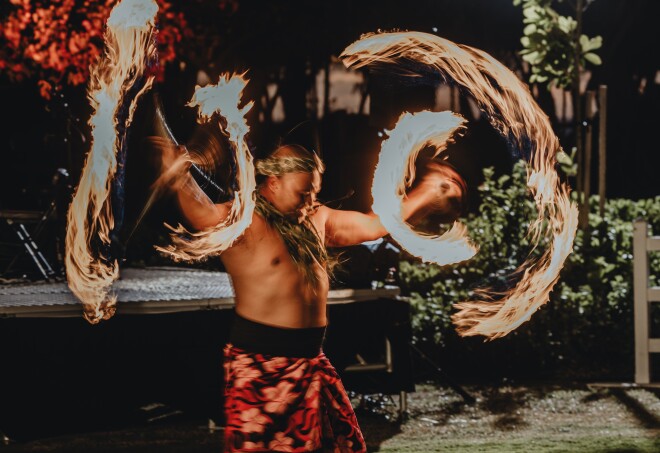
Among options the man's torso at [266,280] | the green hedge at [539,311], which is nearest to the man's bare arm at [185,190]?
the man's torso at [266,280]

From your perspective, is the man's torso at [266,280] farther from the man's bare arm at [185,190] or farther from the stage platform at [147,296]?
the stage platform at [147,296]

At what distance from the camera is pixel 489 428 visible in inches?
277

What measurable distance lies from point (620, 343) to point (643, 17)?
7.47m

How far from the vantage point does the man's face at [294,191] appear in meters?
4.25

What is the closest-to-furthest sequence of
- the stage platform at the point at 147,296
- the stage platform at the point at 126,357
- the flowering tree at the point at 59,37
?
the stage platform at the point at 126,357, the stage platform at the point at 147,296, the flowering tree at the point at 59,37

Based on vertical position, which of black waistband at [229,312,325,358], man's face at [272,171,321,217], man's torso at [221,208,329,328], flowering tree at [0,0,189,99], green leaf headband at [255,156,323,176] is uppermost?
→ flowering tree at [0,0,189,99]

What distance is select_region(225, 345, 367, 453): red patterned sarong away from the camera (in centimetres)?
405

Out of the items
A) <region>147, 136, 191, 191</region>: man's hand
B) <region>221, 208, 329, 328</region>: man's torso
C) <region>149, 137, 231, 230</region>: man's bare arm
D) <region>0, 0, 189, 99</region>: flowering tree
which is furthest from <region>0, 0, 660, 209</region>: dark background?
<region>147, 136, 191, 191</region>: man's hand

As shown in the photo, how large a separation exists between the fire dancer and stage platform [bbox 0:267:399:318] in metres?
2.21

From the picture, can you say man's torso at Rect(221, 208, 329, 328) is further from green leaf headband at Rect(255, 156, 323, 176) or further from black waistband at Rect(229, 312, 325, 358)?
green leaf headband at Rect(255, 156, 323, 176)

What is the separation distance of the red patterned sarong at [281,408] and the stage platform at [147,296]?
222 cm

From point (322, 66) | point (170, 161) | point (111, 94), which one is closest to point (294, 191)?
point (170, 161)

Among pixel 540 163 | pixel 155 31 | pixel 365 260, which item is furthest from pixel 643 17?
pixel 155 31

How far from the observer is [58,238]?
10.2m
